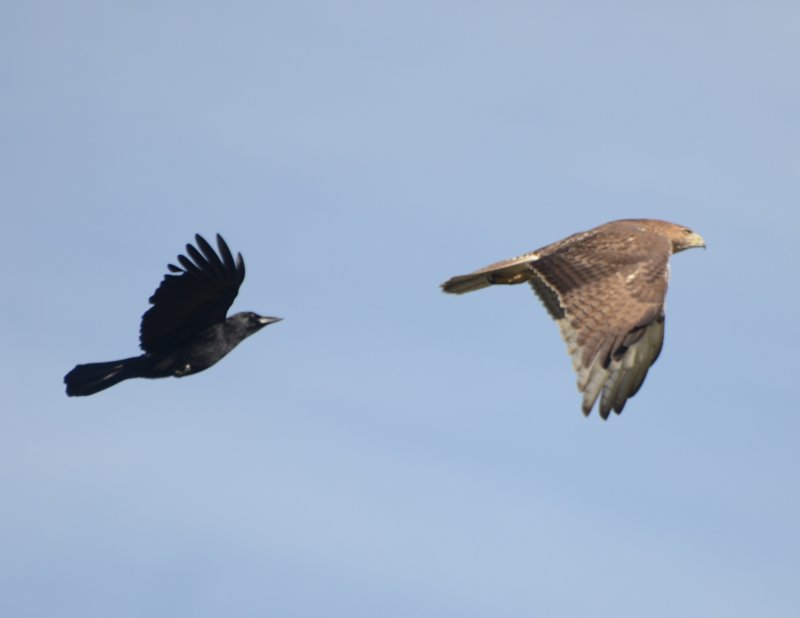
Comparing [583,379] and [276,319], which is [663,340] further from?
[276,319]

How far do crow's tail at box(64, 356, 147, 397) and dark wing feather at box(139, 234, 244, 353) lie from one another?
202 mm

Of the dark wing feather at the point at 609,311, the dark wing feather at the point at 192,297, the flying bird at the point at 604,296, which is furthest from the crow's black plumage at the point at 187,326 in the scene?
the dark wing feather at the point at 609,311

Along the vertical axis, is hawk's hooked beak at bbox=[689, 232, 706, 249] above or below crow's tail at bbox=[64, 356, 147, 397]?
above

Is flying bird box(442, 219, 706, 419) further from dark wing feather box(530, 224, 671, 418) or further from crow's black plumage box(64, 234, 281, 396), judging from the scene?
crow's black plumage box(64, 234, 281, 396)

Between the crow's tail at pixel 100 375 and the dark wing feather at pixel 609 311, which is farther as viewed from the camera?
the crow's tail at pixel 100 375

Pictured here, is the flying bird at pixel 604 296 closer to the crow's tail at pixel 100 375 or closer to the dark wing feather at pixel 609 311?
the dark wing feather at pixel 609 311

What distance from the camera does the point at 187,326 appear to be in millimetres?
17891

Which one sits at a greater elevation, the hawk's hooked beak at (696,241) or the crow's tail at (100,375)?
the hawk's hooked beak at (696,241)

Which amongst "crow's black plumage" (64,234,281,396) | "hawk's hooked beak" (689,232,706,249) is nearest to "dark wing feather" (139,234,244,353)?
"crow's black plumage" (64,234,281,396)

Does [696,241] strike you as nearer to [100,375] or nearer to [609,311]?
[609,311]

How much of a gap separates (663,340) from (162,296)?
4.77 meters

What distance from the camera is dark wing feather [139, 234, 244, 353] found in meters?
17.5

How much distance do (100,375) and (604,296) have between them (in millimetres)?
5015

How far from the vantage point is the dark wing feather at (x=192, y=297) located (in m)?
17.5
